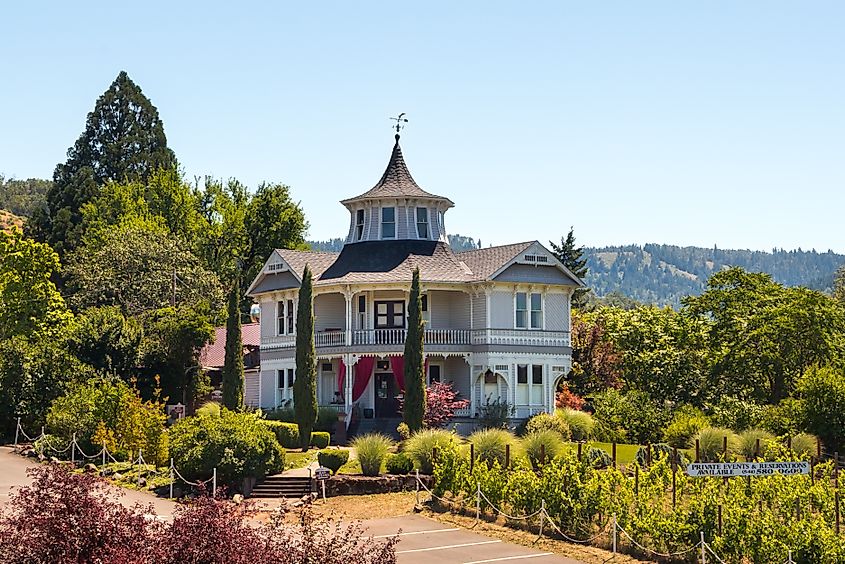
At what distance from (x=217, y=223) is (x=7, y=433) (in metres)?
35.6

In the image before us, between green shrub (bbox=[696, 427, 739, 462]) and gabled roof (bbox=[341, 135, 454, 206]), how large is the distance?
18.9 m

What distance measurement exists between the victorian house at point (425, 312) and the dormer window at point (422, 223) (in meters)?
0.05

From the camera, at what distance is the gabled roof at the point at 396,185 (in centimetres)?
5472

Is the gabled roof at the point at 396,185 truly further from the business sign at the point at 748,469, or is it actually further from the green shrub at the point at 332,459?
the business sign at the point at 748,469

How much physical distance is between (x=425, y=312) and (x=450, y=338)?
2298 mm

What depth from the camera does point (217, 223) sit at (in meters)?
80.3

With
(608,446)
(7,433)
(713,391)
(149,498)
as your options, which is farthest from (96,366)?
(713,391)

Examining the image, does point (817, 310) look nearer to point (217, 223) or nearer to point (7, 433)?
point (7, 433)

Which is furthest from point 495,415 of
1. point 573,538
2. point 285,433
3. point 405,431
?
point 573,538

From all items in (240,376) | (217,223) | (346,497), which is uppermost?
(217,223)

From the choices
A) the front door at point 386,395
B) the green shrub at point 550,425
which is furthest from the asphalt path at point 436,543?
the front door at point 386,395

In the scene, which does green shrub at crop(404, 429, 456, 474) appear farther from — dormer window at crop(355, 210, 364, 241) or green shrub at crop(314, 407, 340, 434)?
dormer window at crop(355, 210, 364, 241)

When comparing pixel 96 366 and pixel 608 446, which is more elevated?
pixel 96 366

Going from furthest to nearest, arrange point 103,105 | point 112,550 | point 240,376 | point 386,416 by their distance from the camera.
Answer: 1. point 103,105
2. point 386,416
3. point 240,376
4. point 112,550
